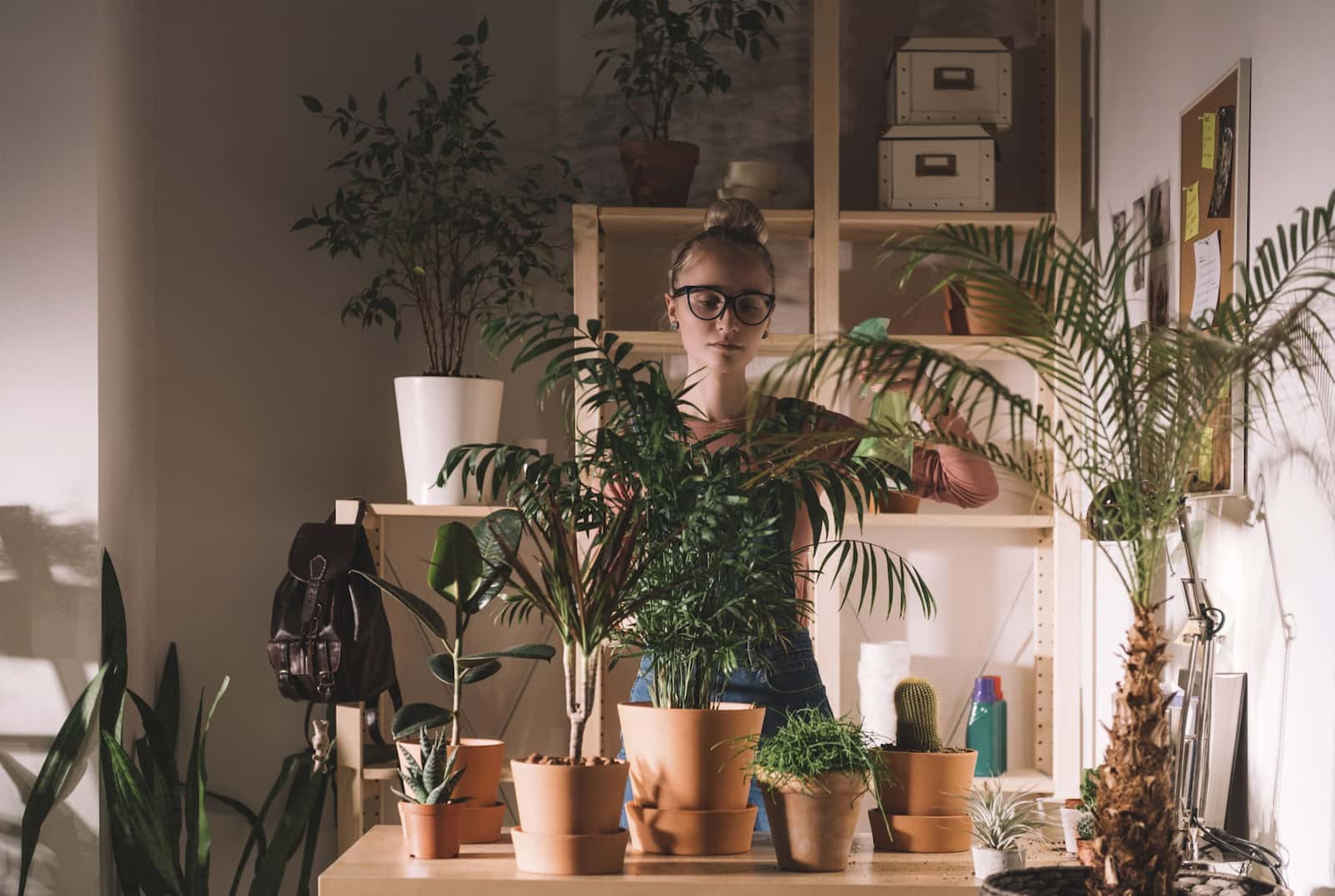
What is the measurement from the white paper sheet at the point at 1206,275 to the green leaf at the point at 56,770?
2.30 meters

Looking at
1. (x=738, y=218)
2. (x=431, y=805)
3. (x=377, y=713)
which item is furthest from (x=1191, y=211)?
(x=377, y=713)

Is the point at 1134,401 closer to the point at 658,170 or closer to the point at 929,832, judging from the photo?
the point at 929,832

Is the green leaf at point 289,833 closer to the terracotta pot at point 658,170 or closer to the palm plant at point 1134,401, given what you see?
the terracotta pot at point 658,170

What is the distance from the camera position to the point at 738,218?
2.22 metres

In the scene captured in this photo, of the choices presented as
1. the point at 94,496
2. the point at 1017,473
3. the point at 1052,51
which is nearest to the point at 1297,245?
the point at 1017,473

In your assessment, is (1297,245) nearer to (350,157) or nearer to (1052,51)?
(1052,51)

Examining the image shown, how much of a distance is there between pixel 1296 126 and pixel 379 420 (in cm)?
221

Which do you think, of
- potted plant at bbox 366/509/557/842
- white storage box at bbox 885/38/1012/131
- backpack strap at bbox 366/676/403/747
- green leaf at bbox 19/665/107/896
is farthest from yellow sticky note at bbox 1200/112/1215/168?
green leaf at bbox 19/665/107/896

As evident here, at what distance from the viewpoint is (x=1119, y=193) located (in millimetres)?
2771

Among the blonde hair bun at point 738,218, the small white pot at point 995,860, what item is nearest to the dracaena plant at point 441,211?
the blonde hair bun at point 738,218

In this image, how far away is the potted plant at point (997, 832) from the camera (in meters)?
1.67

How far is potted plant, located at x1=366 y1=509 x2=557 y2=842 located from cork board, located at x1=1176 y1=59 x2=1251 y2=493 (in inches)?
45.2

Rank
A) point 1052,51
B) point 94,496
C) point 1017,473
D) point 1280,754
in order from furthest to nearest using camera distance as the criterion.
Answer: point 1052,51 < point 94,496 < point 1280,754 < point 1017,473

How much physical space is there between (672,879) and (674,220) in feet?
A: 5.68
